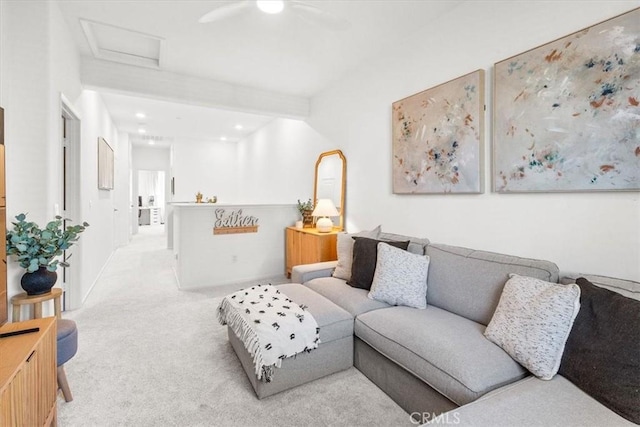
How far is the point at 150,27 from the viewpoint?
2.88 meters

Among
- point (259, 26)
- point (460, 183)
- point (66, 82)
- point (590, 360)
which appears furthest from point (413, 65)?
point (66, 82)

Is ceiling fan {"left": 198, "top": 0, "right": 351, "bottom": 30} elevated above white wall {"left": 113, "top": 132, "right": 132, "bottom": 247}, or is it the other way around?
ceiling fan {"left": 198, "top": 0, "right": 351, "bottom": 30}

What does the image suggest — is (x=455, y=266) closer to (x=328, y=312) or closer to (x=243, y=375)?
(x=328, y=312)

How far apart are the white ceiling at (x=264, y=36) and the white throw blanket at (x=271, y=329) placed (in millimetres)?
2053

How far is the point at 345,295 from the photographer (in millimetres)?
2443

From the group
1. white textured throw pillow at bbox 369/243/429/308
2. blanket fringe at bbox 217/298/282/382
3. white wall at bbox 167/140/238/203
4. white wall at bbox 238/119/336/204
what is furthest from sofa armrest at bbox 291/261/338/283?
white wall at bbox 167/140/238/203

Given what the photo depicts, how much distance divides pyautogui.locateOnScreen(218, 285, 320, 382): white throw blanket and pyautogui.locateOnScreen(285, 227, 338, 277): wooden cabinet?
1463 millimetres

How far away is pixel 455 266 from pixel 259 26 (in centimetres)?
271

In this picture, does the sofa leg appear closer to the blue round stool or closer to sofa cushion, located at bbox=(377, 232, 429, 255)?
the blue round stool

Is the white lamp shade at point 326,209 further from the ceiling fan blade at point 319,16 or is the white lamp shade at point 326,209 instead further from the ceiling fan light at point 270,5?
the ceiling fan light at point 270,5

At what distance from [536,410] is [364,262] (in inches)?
60.9

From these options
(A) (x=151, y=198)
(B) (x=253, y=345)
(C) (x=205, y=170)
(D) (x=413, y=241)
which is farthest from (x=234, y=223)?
(A) (x=151, y=198)

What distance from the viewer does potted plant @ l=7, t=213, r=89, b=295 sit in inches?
75.2

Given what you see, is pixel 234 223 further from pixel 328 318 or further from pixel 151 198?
pixel 151 198
